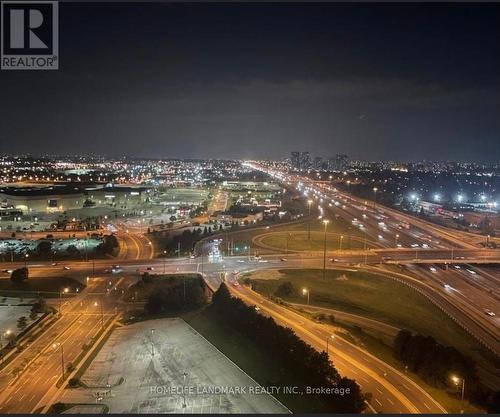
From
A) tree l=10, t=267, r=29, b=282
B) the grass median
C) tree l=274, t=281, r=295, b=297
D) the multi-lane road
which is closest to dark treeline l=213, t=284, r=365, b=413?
the multi-lane road

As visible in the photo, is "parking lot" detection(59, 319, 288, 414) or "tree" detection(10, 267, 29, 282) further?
"tree" detection(10, 267, 29, 282)


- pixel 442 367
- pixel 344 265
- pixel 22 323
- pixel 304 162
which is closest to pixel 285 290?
pixel 344 265

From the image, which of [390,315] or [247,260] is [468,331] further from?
[247,260]

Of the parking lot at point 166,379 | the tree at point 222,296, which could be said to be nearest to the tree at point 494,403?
the parking lot at point 166,379

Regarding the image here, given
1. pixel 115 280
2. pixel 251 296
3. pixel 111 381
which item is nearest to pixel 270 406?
pixel 111 381

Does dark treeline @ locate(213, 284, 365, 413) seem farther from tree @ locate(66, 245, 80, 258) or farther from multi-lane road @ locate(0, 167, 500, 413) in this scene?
tree @ locate(66, 245, 80, 258)
